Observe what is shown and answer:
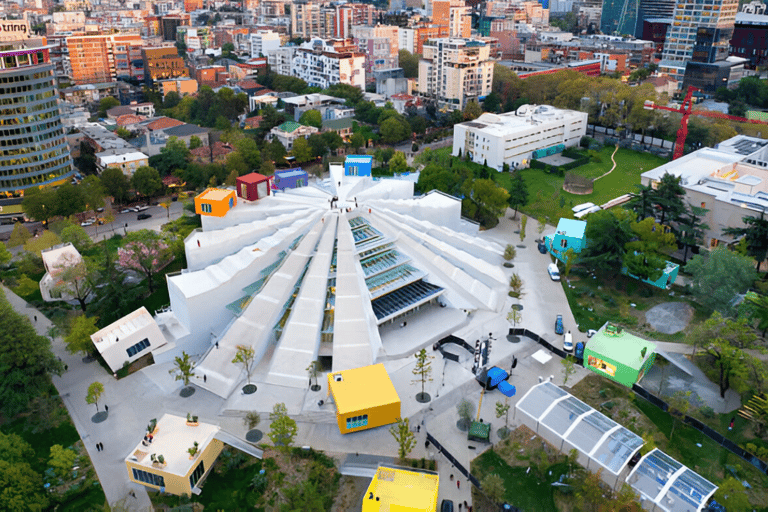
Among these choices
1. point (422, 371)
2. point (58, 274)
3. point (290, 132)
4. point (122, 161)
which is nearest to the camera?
point (422, 371)

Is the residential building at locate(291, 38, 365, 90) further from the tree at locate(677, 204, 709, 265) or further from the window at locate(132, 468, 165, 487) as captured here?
the window at locate(132, 468, 165, 487)

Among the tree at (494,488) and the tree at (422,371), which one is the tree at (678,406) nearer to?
the tree at (494,488)

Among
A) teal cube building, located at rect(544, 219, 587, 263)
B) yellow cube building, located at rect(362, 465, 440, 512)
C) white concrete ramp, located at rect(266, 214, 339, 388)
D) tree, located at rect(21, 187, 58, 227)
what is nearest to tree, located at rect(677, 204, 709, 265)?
teal cube building, located at rect(544, 219, 587, 263)

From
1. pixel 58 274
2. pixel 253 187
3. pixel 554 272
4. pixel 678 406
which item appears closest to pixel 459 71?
pixel 554 272

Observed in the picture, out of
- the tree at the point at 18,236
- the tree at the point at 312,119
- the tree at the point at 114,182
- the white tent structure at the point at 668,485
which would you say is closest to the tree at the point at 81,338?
the tree at the point at 18,236

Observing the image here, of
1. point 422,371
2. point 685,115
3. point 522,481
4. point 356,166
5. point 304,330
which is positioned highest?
point 685,115

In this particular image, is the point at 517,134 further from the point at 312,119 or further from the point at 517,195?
the point at 312,119
